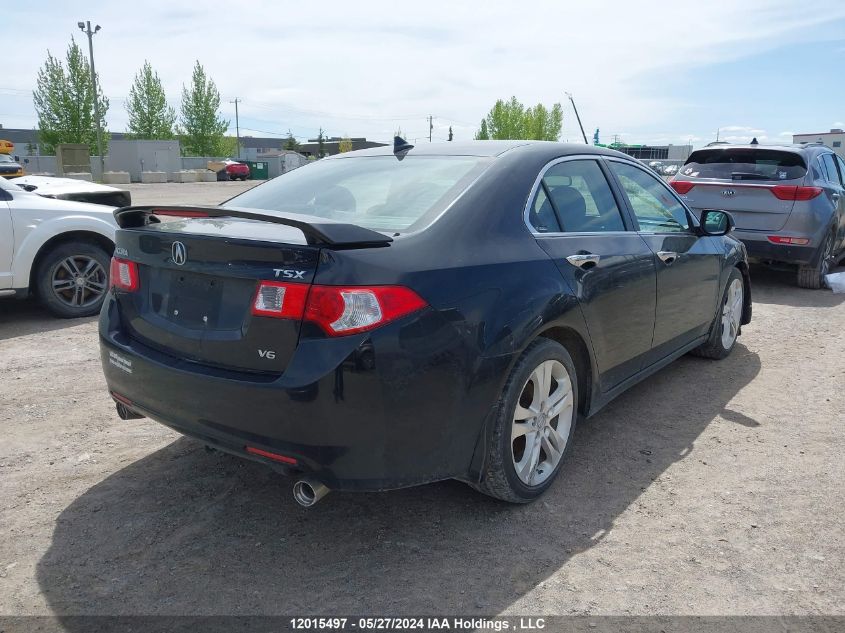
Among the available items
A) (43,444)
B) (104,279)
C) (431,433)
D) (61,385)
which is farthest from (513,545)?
(104,279)

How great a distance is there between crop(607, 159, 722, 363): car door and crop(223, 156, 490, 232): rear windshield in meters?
1.28

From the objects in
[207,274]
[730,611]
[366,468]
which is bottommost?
[730,611]

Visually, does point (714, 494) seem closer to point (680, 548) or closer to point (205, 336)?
point (680, 548)

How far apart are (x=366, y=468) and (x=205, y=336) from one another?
2.66 feet

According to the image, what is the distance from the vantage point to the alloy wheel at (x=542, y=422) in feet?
10.1

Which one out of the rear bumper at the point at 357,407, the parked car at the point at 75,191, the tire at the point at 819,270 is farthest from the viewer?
the tire at the point at 819,270

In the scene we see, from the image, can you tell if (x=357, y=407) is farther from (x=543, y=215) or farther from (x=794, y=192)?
(x=794, y=192)

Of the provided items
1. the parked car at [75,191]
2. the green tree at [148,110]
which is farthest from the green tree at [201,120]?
the parked car at [75,191]

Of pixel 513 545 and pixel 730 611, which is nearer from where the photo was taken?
pixel 730 611

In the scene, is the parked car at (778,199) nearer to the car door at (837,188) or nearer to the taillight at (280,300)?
the car door at (837,188)

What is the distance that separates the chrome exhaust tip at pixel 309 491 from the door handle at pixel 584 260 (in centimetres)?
156

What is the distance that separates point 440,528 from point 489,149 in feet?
6.05

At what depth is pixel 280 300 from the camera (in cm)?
248

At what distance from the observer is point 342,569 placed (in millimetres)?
2717
